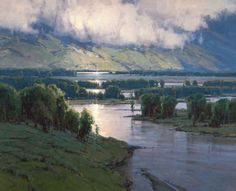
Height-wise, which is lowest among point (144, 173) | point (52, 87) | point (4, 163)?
point (144, 173)

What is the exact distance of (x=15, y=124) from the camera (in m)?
164

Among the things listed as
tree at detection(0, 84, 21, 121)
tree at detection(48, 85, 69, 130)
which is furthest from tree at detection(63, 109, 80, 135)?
tree at detection(0, 84, 21, 121)

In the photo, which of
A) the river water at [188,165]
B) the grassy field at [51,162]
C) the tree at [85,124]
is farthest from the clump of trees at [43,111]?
the river water at [188,165]

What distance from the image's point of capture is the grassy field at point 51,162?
97575mm

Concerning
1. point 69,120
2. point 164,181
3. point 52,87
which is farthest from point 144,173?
point 52,87

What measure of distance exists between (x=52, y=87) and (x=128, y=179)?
231 feet

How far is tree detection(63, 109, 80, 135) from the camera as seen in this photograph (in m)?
174

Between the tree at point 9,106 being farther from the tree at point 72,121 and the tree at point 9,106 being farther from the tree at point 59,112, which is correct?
the tree at point 72,121

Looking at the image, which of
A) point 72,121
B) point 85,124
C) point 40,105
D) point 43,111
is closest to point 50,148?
point 85,124

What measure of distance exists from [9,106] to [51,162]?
205 ft

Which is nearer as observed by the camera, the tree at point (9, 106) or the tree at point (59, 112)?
the tree at point (9, 106)

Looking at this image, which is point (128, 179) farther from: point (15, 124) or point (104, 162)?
point (15, 124)

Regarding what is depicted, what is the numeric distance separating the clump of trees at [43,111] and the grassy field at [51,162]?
7715 millimetres

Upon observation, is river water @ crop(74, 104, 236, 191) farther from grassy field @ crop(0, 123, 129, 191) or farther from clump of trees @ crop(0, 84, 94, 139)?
clump of trees @ crop(0, 84, 94, 139)
